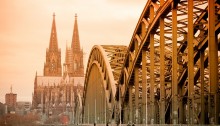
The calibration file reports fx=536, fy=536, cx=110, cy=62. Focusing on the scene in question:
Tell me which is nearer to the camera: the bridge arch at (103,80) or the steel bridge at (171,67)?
the steel bridge at (171,67)

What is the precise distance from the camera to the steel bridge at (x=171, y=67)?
2745 cm

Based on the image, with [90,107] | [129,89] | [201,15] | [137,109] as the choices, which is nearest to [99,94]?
[90,107]

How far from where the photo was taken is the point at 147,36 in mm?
38344

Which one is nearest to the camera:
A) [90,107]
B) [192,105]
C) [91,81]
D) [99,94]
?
[192,105]

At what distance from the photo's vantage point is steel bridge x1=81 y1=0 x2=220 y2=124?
27.5 metres

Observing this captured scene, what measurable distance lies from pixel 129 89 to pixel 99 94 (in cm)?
2758

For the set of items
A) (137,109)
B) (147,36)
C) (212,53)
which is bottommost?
(137,109)

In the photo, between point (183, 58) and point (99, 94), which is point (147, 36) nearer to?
point (183, 58)

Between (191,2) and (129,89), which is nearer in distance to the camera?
(191,2)

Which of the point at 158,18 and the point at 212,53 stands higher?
the point at 158,18

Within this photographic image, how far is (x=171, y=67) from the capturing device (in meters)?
42.5

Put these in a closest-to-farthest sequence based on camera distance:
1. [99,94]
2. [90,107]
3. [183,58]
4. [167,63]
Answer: [183,58] → [167,63] → [99,94] → [90,107]

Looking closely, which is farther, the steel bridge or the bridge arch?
the bridge arch

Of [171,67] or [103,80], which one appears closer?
[171,67]
